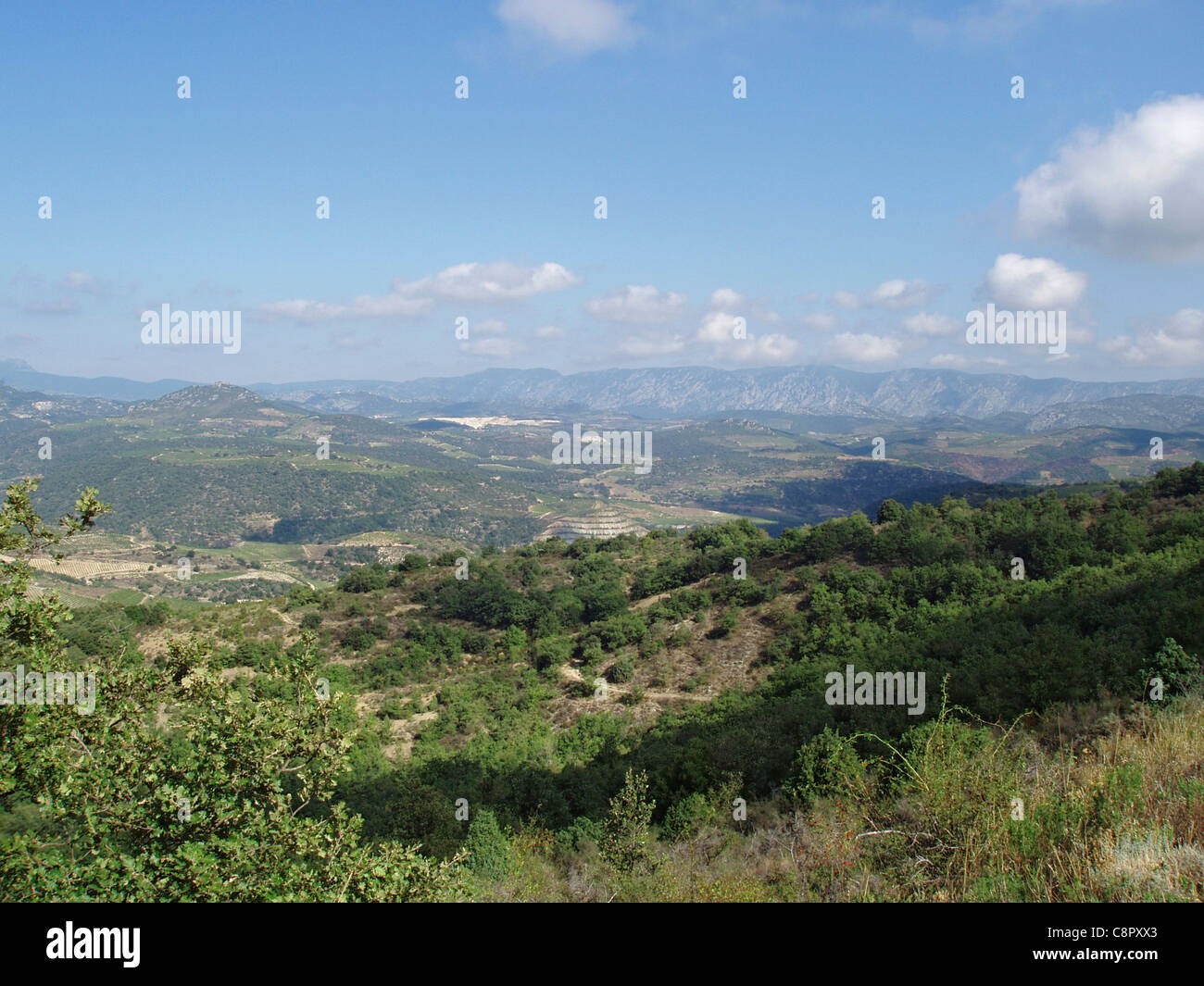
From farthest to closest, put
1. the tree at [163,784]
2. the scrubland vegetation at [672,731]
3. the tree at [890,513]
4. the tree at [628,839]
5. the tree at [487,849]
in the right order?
the tree at [890,513] → the tree at [487,849] → the tree at [628,839] → the tree at [163,784] → the scrubland vegetation at [672,731]

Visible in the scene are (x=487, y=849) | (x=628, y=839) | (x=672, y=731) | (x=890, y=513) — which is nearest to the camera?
(x=628, y=839)

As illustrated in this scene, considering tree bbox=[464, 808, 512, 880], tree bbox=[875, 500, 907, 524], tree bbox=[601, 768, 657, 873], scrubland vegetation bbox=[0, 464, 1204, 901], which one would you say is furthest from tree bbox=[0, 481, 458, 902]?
tree bbox=[875, 500, 907, 524]

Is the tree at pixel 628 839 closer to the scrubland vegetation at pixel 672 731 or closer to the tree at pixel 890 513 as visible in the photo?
the scrubland vegetation at pixel 672 731

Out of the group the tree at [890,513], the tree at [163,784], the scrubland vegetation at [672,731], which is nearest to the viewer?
the scrubland vegetation at [672,731]

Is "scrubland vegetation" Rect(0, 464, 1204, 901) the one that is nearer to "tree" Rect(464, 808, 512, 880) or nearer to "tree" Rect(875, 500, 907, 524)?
"tree" Rect(464, 808, 512, 880)

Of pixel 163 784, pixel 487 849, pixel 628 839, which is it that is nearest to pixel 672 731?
pixel 487 849

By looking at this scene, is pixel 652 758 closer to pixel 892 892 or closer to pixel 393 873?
pixel 393 873

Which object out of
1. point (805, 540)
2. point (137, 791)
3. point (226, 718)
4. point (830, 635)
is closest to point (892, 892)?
point (226, 718)

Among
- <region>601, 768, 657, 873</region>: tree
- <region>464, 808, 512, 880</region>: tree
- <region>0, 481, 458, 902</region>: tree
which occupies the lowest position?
<region>464, 808, 512, 880</region>: tree

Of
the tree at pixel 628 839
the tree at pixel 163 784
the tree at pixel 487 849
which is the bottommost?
the tree at pixel 487 849

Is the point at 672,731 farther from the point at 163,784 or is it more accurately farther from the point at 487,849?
the point at 163,784

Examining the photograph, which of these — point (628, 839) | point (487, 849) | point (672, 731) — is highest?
point (628, 839)

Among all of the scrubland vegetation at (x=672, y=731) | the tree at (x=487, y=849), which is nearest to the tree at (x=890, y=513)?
the scrubland vegetation at (x=672, y=731)
